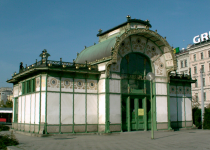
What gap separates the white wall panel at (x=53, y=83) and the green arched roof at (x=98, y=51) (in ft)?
18.2

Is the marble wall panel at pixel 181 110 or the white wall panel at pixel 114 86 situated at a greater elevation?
the white wall panel at pixel 114 86

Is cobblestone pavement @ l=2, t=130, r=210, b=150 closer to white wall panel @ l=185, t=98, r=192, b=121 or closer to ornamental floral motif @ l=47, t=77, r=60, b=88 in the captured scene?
ornamental floral motif @ l=47, t=77, r=60, b=88

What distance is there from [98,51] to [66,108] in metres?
7.32

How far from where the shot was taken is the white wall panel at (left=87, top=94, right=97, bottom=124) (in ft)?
82.0

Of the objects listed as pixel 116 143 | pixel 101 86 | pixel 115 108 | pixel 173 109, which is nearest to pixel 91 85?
pixel 101 86

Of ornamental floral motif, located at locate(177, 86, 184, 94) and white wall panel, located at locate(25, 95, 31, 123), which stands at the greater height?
ornamental floral motif, located at locate(177, 86, 184, 94)

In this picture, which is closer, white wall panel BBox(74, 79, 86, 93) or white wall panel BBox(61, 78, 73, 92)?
white wall panel BBox(61, 78, 73, 92)

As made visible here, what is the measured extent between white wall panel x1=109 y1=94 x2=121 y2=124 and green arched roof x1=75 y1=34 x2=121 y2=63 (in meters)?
4.21

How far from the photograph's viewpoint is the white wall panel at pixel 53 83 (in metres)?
23.3

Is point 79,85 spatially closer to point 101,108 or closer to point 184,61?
point 101,108

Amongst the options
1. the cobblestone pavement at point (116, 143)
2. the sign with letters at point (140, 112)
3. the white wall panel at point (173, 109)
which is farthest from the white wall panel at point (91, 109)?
the white wall panel at point (173, 109)

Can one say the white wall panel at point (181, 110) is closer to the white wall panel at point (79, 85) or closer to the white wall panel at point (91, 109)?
the white wall panel at point (91, 109)

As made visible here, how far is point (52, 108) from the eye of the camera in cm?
2317

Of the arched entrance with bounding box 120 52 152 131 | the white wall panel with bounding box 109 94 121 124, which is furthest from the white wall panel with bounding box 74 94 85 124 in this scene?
the arched entrance with bounding box 120 52 152 131
